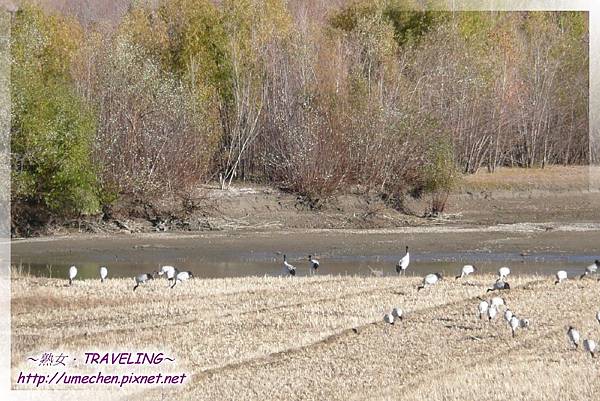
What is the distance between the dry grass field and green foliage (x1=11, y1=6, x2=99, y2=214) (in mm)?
10173

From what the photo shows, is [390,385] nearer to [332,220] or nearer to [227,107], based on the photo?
[332,220]

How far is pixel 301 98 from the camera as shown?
3991 cm

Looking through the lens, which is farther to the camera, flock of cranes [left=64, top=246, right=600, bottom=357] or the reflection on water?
the reflection on water

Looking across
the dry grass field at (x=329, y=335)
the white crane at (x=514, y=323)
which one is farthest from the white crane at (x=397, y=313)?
the white crane at (x=514, y=323)

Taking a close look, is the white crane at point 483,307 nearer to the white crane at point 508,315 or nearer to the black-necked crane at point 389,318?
the white crane at point 508,315

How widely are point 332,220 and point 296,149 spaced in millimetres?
3888

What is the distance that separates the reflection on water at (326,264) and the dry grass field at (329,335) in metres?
4.54

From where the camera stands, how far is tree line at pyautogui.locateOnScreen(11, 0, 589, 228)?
3634 centimetres

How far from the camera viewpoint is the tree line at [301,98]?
36.3 meters

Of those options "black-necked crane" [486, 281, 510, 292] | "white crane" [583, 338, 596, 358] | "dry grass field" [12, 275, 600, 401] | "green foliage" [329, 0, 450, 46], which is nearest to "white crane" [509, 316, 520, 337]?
"dry grass field" [12, 275, 600, 401]

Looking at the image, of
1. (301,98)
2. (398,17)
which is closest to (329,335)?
(301,98)

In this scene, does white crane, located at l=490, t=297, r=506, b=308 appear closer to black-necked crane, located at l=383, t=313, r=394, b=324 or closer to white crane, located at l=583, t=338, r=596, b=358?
black-necked crane, located at l=383, t=313, r=394, b=324

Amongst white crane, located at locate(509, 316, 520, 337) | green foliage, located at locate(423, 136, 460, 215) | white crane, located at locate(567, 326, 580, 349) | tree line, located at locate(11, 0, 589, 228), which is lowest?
green foliage, located at locate(423, 136, 460, 215)

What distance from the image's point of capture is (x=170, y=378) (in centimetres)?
1131
